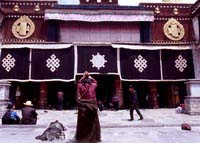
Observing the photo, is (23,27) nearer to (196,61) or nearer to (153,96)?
(153,96)

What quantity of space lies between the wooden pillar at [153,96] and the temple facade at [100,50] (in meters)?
0.07

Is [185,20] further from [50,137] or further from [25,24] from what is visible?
[50,137]

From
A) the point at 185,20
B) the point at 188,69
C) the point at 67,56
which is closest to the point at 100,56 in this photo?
the point at 67,56

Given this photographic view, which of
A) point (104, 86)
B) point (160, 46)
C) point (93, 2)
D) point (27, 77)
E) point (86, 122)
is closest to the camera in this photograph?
point (86, 122)

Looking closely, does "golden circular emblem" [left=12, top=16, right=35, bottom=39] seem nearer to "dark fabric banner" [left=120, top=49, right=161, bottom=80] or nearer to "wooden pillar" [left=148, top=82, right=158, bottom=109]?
"dark fabric banner" [left=120, top=49, right=161, bottom=80]

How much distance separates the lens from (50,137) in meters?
7.57

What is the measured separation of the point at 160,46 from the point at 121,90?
4.11 m

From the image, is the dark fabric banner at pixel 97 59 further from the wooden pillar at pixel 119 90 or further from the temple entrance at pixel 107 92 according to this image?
the temple entrance at pixel 107 92

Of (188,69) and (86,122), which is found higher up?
(188,69)

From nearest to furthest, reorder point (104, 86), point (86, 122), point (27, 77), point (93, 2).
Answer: point (86, 122) < point (27, 77) < point (104, 86) < point (93, 2)

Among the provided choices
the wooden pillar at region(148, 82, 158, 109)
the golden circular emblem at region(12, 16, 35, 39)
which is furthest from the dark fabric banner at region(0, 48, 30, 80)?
the wooden pillar at region(148, 82, 158, 109)

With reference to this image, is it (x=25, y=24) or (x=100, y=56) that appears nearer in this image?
(x=100, y=56)

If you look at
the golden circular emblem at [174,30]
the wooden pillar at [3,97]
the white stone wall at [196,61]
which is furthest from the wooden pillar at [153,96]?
the wooden pillar at [3,97]

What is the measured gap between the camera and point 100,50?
19.4 meters
